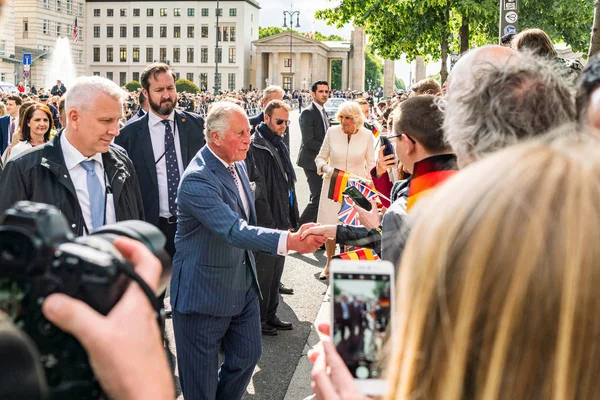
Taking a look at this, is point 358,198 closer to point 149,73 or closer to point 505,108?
point 505,108

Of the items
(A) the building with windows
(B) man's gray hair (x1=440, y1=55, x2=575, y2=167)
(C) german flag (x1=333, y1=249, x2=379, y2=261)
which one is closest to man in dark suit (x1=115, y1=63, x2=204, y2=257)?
(C) german flag (x1=333, y1=249, x2=379, y2=261)

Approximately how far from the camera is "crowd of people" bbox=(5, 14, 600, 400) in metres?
1.04

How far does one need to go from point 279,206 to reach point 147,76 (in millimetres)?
1811

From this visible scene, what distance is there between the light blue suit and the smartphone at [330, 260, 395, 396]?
8.86ft

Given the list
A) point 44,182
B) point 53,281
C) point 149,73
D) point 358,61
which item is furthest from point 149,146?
point 358,61

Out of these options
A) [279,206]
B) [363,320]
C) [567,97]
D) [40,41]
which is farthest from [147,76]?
[40,41]

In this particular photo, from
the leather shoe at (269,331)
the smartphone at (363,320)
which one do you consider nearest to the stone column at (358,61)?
the leather shoe at (269,331)

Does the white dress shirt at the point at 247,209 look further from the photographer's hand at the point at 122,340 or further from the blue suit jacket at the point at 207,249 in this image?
the photographer's hand at the point at 122,340

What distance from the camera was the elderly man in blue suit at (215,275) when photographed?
169 inches

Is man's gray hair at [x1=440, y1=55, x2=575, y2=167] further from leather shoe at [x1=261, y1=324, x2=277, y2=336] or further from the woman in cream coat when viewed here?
the woman in cream coat

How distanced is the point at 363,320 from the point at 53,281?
633mm

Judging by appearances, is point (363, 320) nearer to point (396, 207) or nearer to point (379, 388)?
point (379, 388)

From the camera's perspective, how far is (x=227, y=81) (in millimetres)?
127812

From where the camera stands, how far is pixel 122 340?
3.82ft
